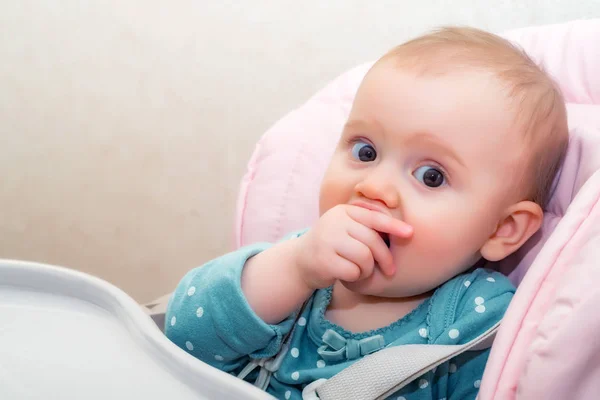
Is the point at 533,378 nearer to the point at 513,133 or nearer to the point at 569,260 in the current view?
the point at 569,260

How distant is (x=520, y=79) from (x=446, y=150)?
0.35ft

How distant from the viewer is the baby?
1.96 ft

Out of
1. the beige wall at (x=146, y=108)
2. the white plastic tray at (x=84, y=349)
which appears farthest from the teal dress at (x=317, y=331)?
the beige wall at (x=146, y=108)

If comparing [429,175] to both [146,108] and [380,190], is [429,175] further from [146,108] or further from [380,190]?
[146,108]

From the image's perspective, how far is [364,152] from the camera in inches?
25.1

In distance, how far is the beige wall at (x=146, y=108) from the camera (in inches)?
49.2

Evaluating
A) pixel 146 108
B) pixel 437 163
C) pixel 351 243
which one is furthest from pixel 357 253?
pixel 146 108

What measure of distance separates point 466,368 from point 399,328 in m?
0.08

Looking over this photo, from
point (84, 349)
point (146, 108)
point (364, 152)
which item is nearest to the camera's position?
point (84, 349)

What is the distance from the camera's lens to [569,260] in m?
0.49

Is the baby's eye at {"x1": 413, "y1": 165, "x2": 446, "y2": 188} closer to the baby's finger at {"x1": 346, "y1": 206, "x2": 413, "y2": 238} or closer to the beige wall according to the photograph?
the baby's finger at {"x1": 346, "y1": 206, "x2": 413, "y2": 238}

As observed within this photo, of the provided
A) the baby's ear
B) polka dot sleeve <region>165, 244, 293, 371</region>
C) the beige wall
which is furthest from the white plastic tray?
the beige wall

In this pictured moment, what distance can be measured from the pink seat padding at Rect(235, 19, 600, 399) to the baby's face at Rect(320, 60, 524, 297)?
7 centimetres

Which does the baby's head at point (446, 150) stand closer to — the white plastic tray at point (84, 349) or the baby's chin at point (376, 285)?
the baby's chin at point (376, 285)
